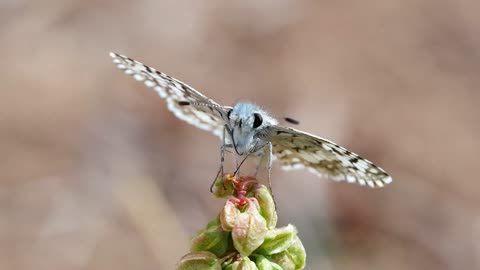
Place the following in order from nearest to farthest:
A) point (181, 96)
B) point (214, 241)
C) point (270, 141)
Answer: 1. point (214, 241)
2. point (270, 141)
3. point (181, 96)

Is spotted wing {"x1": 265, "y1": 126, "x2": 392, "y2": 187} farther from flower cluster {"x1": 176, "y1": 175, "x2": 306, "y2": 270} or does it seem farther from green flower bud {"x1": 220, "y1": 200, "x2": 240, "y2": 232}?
green flower bud {"x1": 220, "y1": 200, "x2": 240, "y2": 232}

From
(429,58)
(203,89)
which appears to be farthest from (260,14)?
(429,58)

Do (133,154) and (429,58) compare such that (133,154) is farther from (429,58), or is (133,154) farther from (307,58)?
(429,58)

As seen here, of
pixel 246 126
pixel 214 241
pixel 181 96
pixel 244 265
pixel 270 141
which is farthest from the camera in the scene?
pixel 181 96

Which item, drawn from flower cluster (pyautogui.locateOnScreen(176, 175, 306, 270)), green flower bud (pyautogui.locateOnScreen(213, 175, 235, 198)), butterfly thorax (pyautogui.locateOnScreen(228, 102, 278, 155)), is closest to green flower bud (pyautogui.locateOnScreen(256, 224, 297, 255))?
flower cluster (pyautogui.locateOnScreen(176, 175, 306, 270))

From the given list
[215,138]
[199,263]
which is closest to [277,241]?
[199,263]

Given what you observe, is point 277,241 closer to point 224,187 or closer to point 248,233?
point 248,233

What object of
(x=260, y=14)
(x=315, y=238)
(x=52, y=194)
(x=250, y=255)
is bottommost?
(x=52, y=194)
